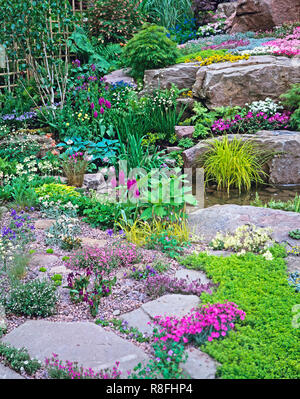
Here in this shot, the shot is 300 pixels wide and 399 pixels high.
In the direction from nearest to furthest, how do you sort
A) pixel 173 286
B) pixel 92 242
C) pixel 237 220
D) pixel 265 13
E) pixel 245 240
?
pixel 173 286, pixel 245 240, pixel 92 242, pixel 237 220, pixel 265 13

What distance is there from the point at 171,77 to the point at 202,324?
6903 millimetres

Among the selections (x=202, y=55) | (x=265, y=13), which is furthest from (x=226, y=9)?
(x=202, y=55)

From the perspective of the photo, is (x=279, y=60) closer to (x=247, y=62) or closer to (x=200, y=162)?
(x=247, y=62)

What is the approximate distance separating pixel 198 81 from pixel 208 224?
459 cm

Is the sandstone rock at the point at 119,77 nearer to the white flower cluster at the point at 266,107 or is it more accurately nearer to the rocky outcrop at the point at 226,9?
the white flower cluster at the point at 266,107

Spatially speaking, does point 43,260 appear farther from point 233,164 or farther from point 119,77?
point 119,77

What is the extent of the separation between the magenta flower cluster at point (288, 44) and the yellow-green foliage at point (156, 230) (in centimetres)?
558

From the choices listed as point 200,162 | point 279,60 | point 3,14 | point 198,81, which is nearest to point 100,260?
point 200,162

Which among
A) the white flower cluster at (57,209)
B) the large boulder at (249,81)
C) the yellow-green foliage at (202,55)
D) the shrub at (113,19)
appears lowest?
the white flower cluster at (57,209)

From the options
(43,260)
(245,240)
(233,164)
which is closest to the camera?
(43,260)

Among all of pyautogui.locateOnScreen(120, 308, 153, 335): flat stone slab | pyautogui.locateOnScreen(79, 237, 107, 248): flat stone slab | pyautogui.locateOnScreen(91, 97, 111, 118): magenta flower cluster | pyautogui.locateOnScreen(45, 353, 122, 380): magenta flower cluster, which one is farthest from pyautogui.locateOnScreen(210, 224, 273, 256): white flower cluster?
pyautogui.locateOnScreen(91, 97, 111, 118): magenta flower cluster

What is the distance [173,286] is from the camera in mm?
3500

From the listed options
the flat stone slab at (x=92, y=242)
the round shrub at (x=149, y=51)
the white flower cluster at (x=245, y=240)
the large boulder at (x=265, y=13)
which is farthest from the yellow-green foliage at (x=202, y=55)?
the flat stone slab at (x=92, y=242)

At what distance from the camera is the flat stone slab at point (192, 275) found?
12.0 ft
